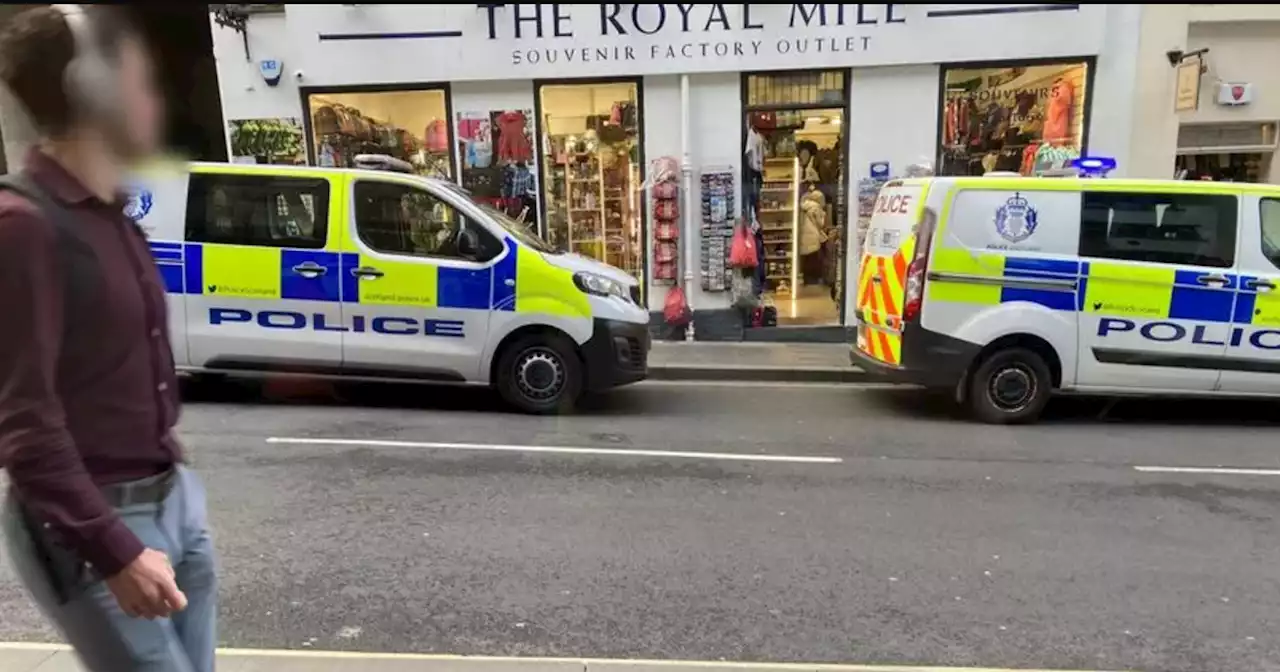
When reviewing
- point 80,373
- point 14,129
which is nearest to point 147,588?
point 80,373

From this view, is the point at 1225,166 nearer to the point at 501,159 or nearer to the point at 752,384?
the point at 752,384

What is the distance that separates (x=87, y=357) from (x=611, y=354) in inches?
226

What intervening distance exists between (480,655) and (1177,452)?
220 inches

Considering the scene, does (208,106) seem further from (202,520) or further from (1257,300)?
(1257,300)

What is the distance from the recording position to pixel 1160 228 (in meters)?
7.07

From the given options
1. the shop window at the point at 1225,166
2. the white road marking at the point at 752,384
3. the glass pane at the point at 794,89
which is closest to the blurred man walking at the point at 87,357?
the white road marking at the point at 752,384

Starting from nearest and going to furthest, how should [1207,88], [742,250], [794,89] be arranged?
1. [1207,88]
2. [742,250]
3. [794,89]

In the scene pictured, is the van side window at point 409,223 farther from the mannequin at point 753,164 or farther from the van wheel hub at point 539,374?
the mannequin at point 753,164

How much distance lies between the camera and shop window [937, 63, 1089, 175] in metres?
10.5

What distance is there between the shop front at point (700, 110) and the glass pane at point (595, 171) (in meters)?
0.02

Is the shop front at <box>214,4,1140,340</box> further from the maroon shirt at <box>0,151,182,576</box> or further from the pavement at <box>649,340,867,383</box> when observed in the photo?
the maroon shirt at <box>0,151,182,576</box>

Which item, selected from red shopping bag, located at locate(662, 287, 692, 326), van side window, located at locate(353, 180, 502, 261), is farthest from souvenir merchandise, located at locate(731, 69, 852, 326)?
van side window, located at locate(353, 180, 502, 261)

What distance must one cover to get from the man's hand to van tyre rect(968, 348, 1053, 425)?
22.0 feet

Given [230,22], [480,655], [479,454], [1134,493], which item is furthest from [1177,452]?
[230,22]
